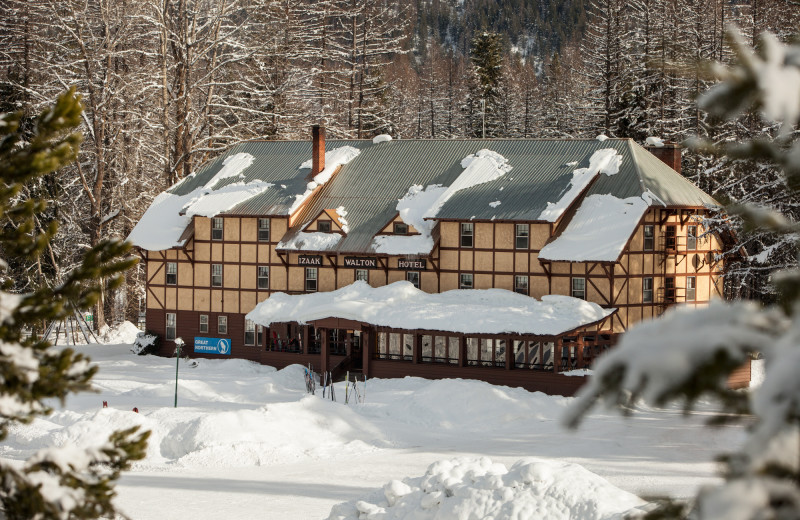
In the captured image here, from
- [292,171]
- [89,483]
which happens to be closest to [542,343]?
[292,171]

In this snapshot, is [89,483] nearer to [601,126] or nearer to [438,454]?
[438,454]

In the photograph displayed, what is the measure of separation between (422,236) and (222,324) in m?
10.5

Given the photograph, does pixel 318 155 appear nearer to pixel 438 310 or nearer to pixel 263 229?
pixel 263 229

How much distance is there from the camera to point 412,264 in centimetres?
4112

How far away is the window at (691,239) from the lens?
40.8 metres

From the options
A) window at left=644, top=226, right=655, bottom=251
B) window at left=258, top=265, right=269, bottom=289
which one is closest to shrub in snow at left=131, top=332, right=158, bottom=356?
window at left=258, top=265, right=269, bottom=289

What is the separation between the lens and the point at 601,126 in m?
65.8

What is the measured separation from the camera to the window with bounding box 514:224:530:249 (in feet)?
130

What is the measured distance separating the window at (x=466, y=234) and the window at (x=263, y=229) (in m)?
8.95

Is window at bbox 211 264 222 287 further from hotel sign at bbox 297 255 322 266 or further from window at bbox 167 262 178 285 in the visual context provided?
hotel sign at bbox 297 255 322 266

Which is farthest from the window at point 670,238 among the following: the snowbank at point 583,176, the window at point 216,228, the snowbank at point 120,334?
the snowbank at point 120,334

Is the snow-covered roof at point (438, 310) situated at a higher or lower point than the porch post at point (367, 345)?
higher

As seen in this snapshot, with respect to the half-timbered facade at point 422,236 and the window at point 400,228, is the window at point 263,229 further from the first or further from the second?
the window at point 400,228

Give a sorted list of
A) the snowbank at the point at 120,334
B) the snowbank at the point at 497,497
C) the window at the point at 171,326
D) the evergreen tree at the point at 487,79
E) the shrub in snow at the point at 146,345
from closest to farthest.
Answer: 1. the snowbank at the point at 497,497
2. the shrub in snow at the point at 146,345
3. the window at the point at 171,326
4. the snowbank at the point at 120,334
5. the evergreen tree at the point at 487,79
